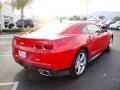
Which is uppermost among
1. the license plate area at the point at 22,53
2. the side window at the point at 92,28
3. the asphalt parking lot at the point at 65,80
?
the side window at the point at 92,28

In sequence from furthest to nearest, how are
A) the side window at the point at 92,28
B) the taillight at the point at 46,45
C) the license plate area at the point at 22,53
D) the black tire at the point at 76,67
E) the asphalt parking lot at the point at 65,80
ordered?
the side window at the point at 92,28 → the black tire at the point at 76,67 → the license plate area at the point at 22,53 → the asphalt parking lot at the point at 65,80 → the taillight at the point at 46,45

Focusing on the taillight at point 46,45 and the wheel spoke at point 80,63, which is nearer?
the taillight at point 46,45

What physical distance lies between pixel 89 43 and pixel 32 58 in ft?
6.26

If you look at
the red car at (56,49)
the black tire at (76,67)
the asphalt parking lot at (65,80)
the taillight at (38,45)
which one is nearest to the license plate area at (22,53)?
the red car at (56,49)

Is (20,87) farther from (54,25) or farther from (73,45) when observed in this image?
(54,25)

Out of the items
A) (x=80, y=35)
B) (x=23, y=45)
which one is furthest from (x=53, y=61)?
(x=80, y=35)

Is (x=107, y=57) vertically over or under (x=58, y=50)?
under

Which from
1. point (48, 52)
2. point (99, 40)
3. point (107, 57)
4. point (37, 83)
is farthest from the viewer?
point (107, 57)

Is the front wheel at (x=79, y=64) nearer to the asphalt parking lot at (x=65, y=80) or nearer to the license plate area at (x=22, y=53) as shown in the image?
the asphalt parking lot at (x=65, y=80)

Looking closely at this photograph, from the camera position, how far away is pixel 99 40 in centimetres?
686

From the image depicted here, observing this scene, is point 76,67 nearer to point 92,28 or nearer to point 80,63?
point 80,63

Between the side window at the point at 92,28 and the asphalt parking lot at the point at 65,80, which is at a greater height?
the side window at the point at 92,28

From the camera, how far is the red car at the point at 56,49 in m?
4.69

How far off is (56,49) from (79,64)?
3.78ft
